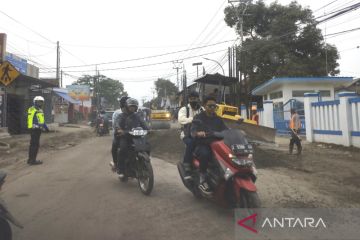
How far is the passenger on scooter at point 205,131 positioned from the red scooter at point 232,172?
9 centimetres

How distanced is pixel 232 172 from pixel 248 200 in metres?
0.40

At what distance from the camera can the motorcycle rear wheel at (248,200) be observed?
4.69 m

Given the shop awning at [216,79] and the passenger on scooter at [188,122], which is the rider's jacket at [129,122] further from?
the shop awning at [216,79]

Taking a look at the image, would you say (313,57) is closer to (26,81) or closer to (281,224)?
(26,81)

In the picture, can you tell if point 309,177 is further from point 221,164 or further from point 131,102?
point 131,102

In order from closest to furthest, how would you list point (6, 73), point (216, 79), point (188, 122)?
1. point (188, 122)
2. point (6, 73)
3. point (216, 79)

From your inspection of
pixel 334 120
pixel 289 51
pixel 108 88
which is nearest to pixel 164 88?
pixel 108 88

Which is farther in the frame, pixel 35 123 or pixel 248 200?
pixel 35 123

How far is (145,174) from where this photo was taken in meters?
6.84

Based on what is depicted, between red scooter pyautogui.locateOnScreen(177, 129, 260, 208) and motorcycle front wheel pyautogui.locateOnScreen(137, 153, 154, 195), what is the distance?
140 centimetres

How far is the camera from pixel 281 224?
194 inches

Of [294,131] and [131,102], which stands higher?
[131,102]

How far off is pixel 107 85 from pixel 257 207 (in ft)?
281

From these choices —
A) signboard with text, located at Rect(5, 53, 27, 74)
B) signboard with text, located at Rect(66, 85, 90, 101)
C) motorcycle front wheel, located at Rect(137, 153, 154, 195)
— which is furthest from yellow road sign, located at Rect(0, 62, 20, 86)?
signboard with text, located at Rect(66, 85, 90, 101)
